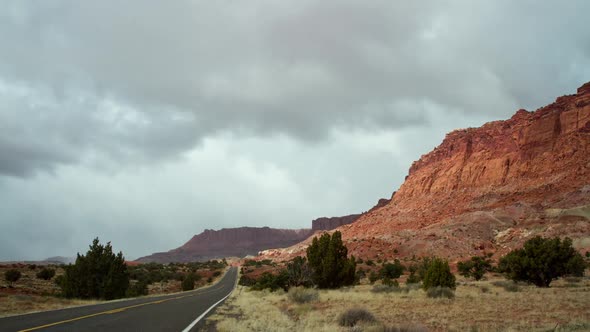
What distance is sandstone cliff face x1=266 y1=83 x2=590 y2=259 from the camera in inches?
3278

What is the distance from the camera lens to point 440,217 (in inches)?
4281

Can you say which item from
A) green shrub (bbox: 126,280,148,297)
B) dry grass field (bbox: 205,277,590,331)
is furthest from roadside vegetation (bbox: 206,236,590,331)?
green shrub (bbox: 126,280,148,297)

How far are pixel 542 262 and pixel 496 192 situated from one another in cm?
8109

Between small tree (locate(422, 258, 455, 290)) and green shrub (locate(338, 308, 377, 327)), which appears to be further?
small tree (locate(422, 258, 455, 290))

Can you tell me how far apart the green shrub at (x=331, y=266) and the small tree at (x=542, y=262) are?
14804 mm

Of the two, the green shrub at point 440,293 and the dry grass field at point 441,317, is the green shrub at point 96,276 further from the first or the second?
the green shrub at point 440,293

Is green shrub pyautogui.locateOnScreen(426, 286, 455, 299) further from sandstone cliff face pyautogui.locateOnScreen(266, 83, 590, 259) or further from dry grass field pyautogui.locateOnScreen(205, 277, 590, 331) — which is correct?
sandstone cliff face pyautogui.locateOnScreen(266, 83, 590, 259)

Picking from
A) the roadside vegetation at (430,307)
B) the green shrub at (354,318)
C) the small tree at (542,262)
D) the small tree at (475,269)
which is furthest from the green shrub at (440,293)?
the small tree at (475,269)

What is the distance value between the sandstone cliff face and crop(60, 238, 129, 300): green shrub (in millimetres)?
62084

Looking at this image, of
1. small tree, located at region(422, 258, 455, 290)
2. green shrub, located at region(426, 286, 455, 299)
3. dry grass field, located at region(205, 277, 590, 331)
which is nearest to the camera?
dry grass field, located at region(205, 277, 590, 331)

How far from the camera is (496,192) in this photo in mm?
110062

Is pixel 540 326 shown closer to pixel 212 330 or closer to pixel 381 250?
pixel 212 330

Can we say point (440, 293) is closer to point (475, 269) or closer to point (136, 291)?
point (475, 269)

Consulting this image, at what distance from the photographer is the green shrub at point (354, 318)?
14781 millimetres
